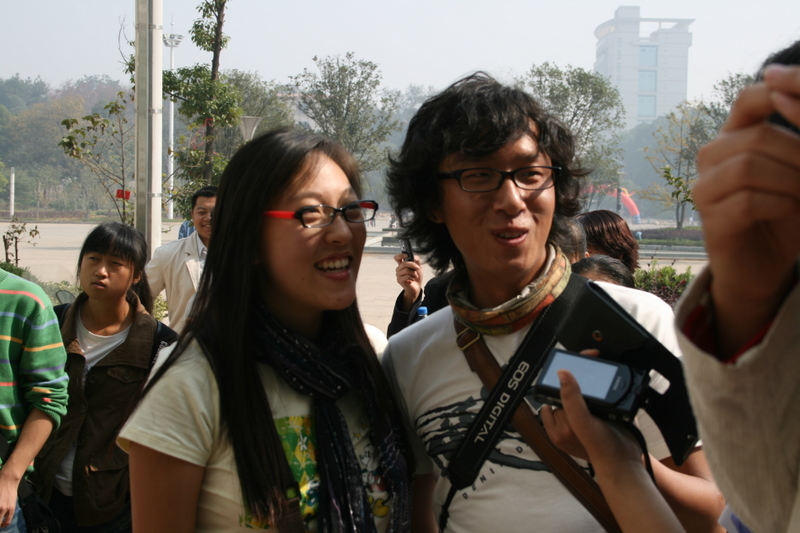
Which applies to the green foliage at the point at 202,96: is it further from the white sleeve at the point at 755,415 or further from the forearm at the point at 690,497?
the white sleeve at the point at 755,415

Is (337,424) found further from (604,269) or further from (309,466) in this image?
(604,269)

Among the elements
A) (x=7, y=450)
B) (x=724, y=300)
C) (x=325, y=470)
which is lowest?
(x=7, y=450)

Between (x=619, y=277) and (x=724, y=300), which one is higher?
(x=724, y=300)

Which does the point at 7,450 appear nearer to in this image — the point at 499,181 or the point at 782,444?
the point at 499,181

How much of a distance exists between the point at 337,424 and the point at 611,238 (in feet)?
9.52

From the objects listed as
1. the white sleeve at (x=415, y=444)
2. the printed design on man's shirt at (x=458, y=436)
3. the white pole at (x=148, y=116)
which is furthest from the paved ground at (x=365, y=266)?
the printed design on man's shirt at (x=458, y=436)

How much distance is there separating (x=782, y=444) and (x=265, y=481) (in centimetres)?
115

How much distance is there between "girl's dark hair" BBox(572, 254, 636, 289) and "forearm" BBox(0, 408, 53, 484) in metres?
2.31

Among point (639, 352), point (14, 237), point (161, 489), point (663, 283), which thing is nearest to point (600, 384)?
point (639, 352)

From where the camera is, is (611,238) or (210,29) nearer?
(611,238)

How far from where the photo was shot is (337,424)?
5.85 ft

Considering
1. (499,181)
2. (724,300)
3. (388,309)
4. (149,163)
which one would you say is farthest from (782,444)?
(388,309)

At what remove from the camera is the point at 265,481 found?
162cm

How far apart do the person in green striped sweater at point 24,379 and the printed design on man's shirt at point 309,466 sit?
1.45m
